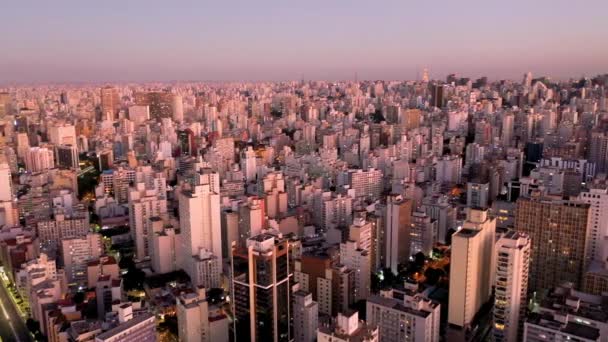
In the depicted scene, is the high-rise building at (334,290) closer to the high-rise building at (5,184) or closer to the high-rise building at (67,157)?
the high-rise building at (5,184)

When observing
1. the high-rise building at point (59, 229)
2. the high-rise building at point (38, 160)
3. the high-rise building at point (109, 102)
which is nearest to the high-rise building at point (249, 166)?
the high-rise building at point (59, 229)

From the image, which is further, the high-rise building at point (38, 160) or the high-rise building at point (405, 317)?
the high-rise building at point (38, 160)

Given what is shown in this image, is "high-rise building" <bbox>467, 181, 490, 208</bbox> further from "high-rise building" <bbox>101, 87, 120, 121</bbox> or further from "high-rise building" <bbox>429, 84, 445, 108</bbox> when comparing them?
"high-rise building" <bbox>101, 87, 120, 121</bbox>

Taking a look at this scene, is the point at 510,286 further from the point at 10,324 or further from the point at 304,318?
the point at 10,324

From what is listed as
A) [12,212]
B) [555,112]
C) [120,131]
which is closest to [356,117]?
[555,112]

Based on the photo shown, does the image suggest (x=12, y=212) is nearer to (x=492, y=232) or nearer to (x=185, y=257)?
(x=185, y=257)

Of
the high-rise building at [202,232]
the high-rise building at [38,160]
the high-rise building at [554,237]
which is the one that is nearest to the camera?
the high-rise building at [554,237]

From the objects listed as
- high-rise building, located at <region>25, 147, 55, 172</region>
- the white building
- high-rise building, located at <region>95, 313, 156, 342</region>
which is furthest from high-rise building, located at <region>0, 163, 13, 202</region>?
the white building
